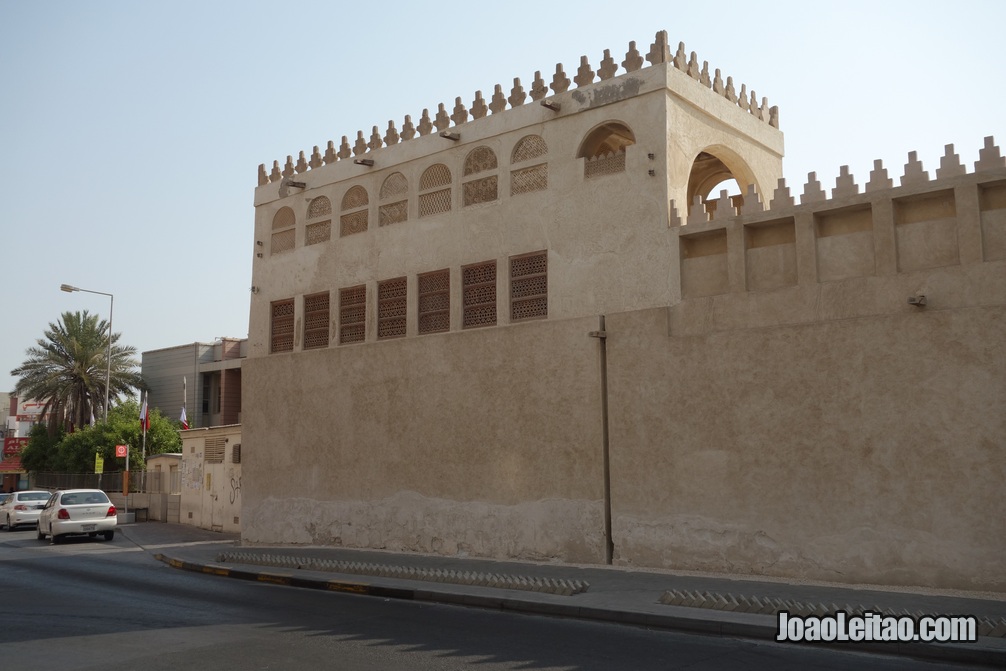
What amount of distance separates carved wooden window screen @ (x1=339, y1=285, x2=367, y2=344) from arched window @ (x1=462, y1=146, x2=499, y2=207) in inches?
138

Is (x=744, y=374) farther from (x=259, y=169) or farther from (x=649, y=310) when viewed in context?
(x=259, y=169)

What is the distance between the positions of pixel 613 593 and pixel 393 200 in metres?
10.9

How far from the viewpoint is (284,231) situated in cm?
2188

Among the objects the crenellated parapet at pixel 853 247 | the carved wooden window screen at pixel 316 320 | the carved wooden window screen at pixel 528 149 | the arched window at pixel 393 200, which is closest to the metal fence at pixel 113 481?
the carved wooden window screen at pixel 316 320

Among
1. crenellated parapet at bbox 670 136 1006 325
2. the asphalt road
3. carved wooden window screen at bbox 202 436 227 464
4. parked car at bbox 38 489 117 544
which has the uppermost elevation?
crenellated parapet at bbox 670 136 1006 325

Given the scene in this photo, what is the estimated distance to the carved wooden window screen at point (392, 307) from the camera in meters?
19.0

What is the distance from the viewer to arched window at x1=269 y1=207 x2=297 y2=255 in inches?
854

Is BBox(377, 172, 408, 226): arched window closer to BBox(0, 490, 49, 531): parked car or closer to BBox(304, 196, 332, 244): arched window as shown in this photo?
BBox(304, 196, 332, 244): arched window

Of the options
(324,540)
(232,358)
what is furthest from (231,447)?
(232,358)

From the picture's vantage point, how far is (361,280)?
Result: 778 inches

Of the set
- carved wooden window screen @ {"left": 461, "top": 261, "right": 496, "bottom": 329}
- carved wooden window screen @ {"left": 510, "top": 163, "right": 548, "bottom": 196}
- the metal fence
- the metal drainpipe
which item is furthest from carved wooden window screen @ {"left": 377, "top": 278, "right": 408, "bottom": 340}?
the metal fence

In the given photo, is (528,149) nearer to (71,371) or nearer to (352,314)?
(352,314)

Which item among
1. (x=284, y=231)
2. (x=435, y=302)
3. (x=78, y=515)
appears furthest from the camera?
(x=78, y=515)

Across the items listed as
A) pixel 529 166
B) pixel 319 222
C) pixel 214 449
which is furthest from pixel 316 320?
pixel 214 449
